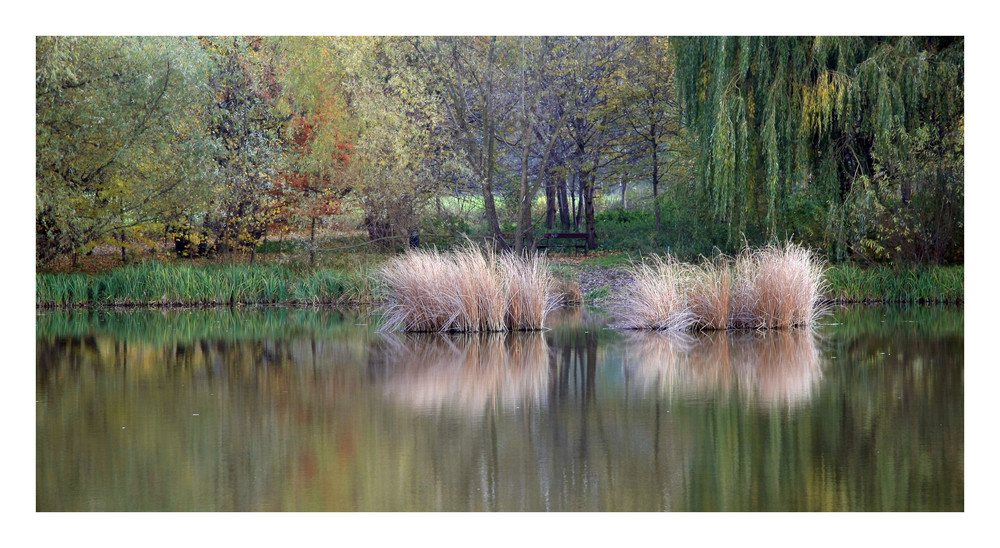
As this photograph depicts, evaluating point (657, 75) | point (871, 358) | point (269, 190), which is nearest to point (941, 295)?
point (871, 358)

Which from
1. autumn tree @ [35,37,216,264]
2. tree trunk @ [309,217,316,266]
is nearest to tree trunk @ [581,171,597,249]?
tree trunk @ [309,217,316,266]

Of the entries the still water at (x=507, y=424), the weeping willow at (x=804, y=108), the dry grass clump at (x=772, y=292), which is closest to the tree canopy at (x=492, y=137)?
the weeping willow at (x=804, y=108)

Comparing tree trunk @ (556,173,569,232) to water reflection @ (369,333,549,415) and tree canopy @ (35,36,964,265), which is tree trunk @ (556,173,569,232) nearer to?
tree canopy @ (35,36,964,265)

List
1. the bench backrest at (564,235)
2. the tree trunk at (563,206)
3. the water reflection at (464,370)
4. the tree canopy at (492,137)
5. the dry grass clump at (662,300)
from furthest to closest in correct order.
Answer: the tree trunk at (563,206)
the bench backrest at (564,235)
the tree canopy at (492,137)
the dry grass clump at (662,300)
the water reflection at (464,370)

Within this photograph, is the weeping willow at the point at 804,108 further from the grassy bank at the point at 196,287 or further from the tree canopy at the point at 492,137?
the grassy bank at the point at 196,287

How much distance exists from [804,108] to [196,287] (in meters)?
10.2

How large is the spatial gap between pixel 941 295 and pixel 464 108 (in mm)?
9970

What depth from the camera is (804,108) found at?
14680 mm

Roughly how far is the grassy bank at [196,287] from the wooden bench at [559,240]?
626 cm

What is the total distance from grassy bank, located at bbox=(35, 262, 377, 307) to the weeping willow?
617 centimetres

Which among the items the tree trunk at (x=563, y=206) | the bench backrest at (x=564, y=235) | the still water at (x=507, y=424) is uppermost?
the tree trunk at (x=563, y=206)

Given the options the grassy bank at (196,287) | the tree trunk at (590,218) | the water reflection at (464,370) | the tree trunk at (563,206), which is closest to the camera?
the water reflection at (464,370)

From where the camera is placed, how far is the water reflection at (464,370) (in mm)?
7137

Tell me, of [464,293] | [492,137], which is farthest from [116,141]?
[464,293]
